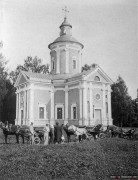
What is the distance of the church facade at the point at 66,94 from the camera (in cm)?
1955

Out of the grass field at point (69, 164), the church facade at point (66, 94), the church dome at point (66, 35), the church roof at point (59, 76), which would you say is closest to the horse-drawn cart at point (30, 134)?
the grass field at point (69, 164)

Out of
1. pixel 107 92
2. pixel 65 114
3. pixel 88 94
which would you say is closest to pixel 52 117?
pixel 65 114

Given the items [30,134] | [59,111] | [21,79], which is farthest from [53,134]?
[21,79]

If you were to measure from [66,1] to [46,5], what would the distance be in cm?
59

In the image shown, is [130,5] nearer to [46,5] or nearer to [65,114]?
[46,5]

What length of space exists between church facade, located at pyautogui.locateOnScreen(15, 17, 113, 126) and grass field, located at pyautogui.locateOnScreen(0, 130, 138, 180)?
12.1 m

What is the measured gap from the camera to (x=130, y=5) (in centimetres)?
633

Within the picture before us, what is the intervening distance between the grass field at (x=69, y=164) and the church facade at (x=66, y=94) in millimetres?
12067

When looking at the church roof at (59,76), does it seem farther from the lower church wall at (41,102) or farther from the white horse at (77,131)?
the white horse at (77,131)

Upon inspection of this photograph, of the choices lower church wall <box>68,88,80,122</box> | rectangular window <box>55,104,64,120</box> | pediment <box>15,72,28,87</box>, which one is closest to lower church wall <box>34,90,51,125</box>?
rectangular window <box>55,104,64,120</box>

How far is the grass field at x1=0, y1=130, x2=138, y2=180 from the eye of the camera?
219 inches

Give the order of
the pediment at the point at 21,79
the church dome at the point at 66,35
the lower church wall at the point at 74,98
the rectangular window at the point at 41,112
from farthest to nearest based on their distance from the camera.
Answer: the church dome at the point at 66,35, the pediment at the point at 21,79, the rectangular window at the point at 41,112, the lower church wall at the point at 74,98

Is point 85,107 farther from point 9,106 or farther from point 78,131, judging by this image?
point 9,106

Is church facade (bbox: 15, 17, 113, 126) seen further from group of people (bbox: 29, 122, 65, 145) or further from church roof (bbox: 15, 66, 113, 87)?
group of people (bbox: 29, 122, 65, 145)
